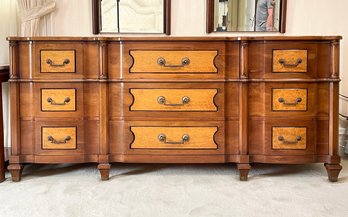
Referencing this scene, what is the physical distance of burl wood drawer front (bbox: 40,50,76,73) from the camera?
228 centimetres

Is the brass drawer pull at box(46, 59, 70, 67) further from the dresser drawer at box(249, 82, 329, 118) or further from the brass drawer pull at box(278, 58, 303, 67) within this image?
the brass drawer pull at box(278, 58, 303, 67)

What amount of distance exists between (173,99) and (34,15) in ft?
4.17

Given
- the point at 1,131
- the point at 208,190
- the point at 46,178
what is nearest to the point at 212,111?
the point at 208,190

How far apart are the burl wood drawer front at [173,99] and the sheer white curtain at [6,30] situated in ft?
3.47

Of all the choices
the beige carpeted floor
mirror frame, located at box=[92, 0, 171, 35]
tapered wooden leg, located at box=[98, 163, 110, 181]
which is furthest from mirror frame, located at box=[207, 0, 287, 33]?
tapered wooden leg, located at box=[98, 163, 110, 181]

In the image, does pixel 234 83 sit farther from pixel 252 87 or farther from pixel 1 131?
pixel 1 131

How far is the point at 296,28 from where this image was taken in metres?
2.97

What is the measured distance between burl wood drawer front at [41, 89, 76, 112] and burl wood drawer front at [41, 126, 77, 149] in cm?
12

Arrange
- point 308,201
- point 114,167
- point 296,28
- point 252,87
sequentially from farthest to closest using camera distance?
point 296,28
point 114,167
point 252,87
point 308,201

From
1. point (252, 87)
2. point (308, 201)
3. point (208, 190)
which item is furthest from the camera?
point (252, 87)

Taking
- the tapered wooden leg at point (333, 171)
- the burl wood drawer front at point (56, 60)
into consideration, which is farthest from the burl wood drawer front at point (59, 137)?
the tapered wooden leg at point (333, 171)

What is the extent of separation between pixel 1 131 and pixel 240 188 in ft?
4.86

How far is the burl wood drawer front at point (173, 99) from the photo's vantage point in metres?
2.31

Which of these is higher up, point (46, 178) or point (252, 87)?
point (252, 87)
